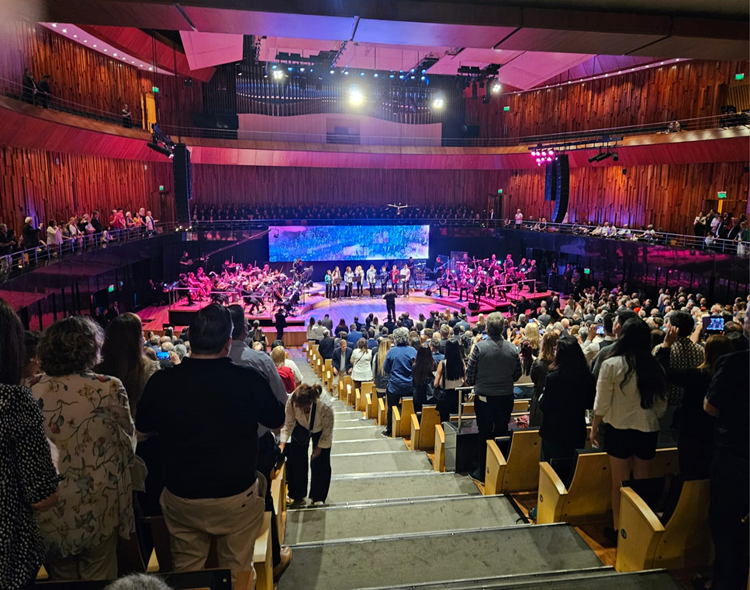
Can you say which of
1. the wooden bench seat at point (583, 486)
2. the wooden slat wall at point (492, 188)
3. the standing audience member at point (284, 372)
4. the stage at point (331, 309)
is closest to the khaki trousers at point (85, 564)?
the standing audience member at point (284, 372)

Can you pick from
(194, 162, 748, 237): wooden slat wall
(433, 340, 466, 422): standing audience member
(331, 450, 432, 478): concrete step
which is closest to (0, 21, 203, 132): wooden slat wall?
(194, 162, 748, 237): wooden slat wall

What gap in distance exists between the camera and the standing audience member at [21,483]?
1591 mm

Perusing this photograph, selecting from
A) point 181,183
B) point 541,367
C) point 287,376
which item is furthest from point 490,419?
point 181,183

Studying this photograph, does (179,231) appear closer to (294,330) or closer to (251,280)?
(251,280)

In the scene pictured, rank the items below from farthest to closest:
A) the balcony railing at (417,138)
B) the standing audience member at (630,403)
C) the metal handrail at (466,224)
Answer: the metal handrail at (466,224) → the balcony railing at (417,138) → the standing audience member at (630,403)

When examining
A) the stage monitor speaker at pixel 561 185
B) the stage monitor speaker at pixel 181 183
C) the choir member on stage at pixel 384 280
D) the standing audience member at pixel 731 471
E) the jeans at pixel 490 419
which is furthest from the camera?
the choir member on stage at pixel 384 280

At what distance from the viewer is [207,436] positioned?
2.07m

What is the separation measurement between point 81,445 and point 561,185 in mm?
12815

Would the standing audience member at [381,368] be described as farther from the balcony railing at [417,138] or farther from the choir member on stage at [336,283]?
the choir member on stage at [336,283]

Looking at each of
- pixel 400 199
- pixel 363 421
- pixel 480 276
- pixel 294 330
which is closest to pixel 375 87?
pixel 400 199

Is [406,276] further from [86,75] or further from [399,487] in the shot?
[399,487]

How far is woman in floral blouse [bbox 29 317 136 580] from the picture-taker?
2.04m

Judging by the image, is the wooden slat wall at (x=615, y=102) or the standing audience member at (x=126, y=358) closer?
the standing audience member at (x=126, y=358)

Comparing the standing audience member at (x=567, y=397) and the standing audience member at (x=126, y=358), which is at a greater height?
the standing audience member at (x=126, y=358)
